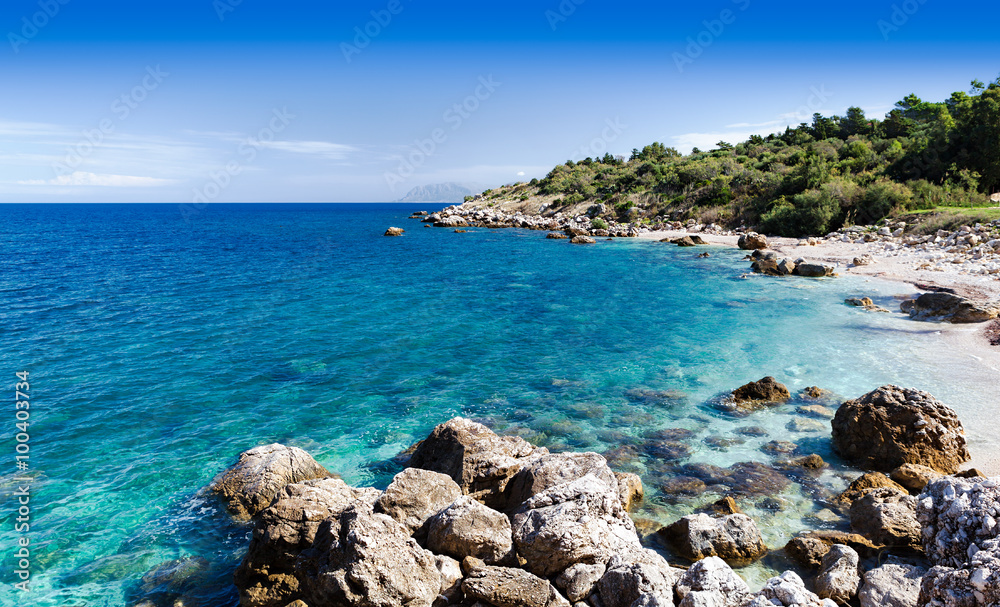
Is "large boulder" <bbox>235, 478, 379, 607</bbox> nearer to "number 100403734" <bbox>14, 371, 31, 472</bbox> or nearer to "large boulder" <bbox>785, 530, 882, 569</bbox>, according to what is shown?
"large boulder" <bbox>785, 530, 882, 569</bbox>

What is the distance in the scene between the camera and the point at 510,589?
6965mm

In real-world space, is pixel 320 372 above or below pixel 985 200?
below

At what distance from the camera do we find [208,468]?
12.6 metres

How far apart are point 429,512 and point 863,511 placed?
25.5 ft

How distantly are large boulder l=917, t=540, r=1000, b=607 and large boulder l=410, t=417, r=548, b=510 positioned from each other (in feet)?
21.8

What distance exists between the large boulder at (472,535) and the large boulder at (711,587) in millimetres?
2530

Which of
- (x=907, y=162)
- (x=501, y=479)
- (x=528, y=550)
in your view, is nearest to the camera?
(x=528, y=550)

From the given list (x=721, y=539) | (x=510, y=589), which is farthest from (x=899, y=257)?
(x=510, y=589)

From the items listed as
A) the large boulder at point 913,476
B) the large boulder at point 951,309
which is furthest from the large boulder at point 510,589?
the large boulder at point 951,309

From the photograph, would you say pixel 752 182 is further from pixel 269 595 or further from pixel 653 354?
pixel 269 595

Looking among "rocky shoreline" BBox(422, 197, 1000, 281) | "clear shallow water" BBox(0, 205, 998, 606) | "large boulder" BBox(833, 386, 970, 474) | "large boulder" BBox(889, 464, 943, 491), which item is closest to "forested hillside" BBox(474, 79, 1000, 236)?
"rocky shoreline" BBox(422, 197, 1000, 281)

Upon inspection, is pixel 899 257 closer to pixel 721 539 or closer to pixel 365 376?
pixel 721 539

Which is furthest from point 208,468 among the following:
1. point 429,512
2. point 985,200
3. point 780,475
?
point 985,200

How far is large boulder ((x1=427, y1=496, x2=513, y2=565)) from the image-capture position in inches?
310
